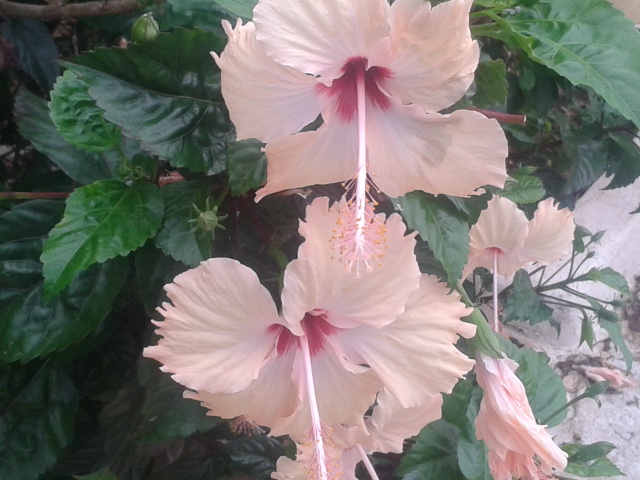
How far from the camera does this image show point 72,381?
3.38ft

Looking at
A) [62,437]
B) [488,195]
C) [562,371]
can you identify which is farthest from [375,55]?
[562,371]

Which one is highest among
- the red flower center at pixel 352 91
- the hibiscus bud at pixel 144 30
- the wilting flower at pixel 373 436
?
the red flower center at pixel 352 91

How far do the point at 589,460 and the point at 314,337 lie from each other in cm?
69

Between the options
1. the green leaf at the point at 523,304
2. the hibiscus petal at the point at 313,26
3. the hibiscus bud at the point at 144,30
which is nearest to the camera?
the hibiscus petal at the point at 313,26

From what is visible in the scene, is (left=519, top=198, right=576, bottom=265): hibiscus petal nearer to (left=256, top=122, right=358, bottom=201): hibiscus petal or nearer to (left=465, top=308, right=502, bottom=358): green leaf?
(left=465, top=308, right=502, bottom=358): green leaf

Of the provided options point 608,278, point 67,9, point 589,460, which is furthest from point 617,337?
point 67,9

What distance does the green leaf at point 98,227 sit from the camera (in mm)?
598

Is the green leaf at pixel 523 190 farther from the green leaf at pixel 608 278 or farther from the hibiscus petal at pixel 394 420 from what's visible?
→ the green leaf at pixel 608 278

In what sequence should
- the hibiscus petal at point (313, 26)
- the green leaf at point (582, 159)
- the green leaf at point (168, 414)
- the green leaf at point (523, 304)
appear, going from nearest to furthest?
the hibiscus petal at point (313, 26) → the green leaf at point (168, 414) → the green leaf at point (582, 159) → the green leaf at point (523, 304)

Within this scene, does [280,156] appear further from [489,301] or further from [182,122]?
[489,301]

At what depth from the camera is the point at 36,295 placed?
0.77 metres

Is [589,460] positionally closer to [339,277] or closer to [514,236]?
[514,236]

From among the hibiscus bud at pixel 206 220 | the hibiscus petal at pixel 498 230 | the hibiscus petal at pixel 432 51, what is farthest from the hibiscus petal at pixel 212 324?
the hibiscus petal at pixel 498 230

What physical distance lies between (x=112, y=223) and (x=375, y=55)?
0.36m
